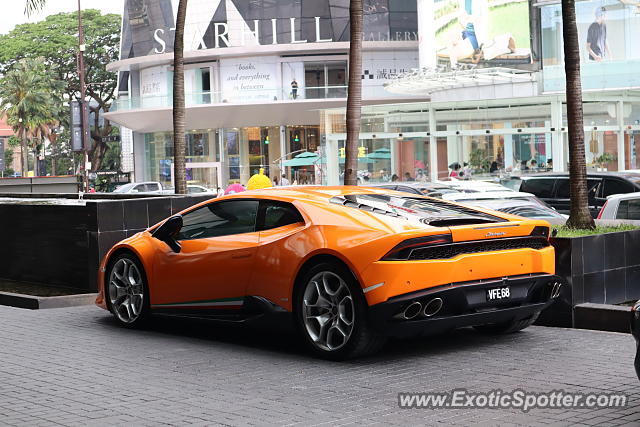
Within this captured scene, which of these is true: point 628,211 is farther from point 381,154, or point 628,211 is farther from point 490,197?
point 381,154

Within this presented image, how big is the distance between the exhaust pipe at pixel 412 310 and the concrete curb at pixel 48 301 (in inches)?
235

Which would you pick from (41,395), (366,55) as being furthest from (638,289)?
(366,55)

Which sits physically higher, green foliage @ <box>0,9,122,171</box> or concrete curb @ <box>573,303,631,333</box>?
green foliage @ <box>0,9,122,171</box>

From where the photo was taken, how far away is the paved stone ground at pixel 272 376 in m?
6.55

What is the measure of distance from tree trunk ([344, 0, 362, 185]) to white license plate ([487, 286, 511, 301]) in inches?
315

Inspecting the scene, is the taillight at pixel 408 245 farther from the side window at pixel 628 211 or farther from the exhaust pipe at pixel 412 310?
the side window at pixel 628 211

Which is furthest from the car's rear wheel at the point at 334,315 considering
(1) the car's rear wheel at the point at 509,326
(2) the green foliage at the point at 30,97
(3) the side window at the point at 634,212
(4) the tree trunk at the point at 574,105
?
(2) the green foliage at the point at 30,97

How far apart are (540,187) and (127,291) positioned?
13480 millimetres

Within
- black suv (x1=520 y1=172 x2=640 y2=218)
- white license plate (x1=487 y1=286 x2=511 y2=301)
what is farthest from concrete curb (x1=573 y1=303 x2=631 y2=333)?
black suv (x1=520 y1=172 x2=640 y2=218)

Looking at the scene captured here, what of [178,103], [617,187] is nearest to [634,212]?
[617,187]

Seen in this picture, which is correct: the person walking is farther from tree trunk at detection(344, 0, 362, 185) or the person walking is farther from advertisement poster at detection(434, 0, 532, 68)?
tree trunk at detection(344, 0, 362, 185)

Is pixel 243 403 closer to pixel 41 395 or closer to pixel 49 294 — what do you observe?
pixel 41 395

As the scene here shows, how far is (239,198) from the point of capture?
9656mm

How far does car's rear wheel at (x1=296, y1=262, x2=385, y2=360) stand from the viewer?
820 cm
